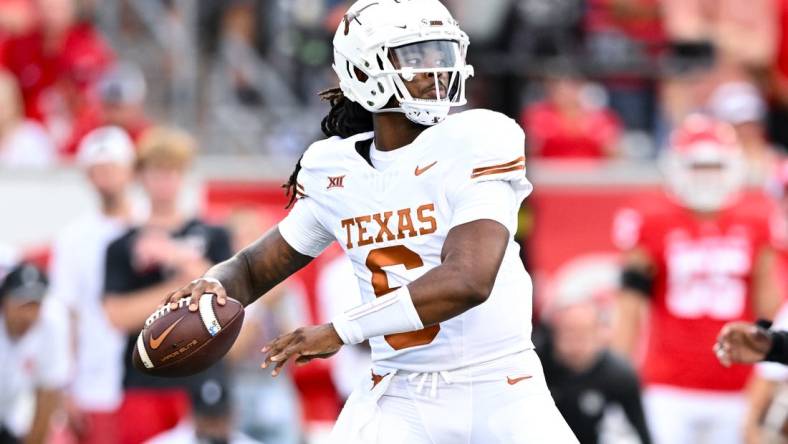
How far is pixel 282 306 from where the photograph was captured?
880cm

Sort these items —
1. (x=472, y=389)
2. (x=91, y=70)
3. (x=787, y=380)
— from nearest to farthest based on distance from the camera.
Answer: (x=472, y=389) < (x=787, y=380) < (x=91, y=70)

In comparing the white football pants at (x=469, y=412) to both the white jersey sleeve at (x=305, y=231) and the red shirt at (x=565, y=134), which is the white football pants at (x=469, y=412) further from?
the red shirt at (x=565, y=134)

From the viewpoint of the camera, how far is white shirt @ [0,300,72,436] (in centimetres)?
743

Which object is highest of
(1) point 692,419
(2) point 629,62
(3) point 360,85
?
(3) point 360,85

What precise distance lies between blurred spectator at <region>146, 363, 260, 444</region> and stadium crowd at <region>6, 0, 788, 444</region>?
0.4 inches

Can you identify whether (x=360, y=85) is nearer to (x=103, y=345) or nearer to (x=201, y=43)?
(x=103, y=345)

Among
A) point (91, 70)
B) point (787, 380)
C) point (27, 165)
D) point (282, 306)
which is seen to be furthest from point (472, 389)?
point (91, 70)

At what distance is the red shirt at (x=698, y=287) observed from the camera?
8.17 m

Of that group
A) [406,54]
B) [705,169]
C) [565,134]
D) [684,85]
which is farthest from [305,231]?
[684,85]

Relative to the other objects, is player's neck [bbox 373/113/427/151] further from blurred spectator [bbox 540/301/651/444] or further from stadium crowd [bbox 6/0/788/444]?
blurred spectator [bbox 540/301/651/444]

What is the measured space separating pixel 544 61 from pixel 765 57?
8.36 ft

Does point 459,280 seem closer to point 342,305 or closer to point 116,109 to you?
point 342,305

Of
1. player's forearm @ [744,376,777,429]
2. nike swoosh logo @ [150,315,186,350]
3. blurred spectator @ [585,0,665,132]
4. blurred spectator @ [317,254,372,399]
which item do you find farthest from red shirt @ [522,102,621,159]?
nike swoosh logo @ [150,315,186,350]

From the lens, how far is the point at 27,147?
9.84 metres
